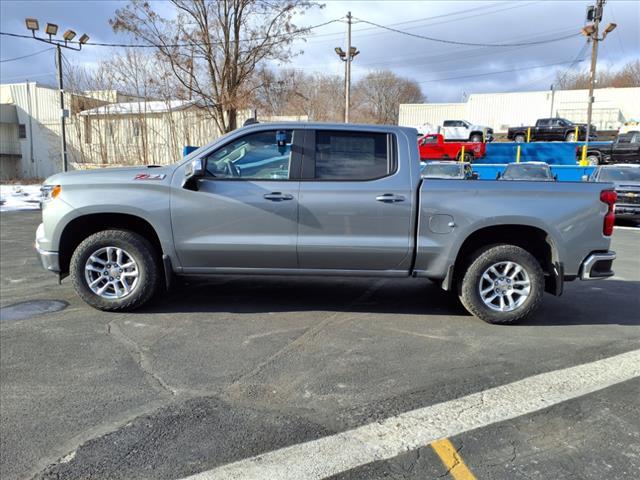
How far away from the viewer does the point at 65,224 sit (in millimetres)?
5160

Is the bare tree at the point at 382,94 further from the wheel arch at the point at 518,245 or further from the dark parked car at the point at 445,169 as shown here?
the wheel arch at the point at 518,245

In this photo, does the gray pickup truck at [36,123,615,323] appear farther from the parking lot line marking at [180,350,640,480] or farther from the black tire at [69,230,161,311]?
the parking lot line marking at [180,350,640,480]

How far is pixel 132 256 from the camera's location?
5.17 metres

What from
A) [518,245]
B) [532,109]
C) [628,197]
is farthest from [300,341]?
[532,109]

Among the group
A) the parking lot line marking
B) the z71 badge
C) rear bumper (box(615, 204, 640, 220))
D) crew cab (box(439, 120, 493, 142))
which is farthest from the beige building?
the parking lot line marking

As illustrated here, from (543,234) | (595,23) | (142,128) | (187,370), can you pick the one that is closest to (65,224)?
(187,370)

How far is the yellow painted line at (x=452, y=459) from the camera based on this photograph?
8.63 feet

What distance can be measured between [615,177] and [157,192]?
1488 cm

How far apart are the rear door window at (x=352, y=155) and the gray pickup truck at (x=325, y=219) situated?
1 cm

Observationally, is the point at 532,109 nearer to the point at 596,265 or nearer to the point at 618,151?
the point at 618,151

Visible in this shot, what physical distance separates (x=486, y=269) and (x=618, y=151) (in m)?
25.6

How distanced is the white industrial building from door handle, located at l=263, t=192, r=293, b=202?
47.9m

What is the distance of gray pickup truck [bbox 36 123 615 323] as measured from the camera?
496cm

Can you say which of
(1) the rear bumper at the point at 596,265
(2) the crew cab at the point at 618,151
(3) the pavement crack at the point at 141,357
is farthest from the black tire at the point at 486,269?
(2) the crew cab at the point at 618,151
